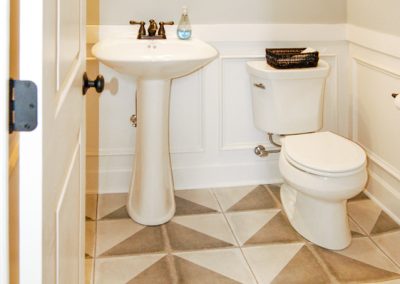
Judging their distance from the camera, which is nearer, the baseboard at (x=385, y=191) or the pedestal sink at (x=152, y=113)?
the pedestal sink at (x=152, y=113)

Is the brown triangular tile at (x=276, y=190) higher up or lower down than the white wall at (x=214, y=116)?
lower down

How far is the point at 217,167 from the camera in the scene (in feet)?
9.98

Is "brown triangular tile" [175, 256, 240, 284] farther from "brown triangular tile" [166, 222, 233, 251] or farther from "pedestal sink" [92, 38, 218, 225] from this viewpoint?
"pedestal sink" [92, 38, 218, 225]

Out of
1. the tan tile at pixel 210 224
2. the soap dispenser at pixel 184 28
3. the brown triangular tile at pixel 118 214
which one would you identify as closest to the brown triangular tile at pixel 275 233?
the tan tile at pixel 210 224

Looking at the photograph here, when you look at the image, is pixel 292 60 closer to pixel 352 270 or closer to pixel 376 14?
pixel 376 14

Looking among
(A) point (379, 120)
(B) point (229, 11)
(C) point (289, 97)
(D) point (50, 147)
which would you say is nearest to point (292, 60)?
(C) point (289, 97)

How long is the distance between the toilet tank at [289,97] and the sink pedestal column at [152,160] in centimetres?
57

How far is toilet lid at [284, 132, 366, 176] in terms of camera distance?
2189 millimetres

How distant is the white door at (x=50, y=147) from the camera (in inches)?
28.1

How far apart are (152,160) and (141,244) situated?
43cm

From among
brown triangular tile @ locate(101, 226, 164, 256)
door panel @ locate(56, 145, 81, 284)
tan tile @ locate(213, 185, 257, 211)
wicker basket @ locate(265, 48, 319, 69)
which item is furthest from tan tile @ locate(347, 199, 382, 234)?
door panel @ locate(56, 145, 81, 284)

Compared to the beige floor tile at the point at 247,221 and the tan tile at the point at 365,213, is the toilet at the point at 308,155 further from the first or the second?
the tan tile at the point at 365,213

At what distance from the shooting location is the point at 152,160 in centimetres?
249

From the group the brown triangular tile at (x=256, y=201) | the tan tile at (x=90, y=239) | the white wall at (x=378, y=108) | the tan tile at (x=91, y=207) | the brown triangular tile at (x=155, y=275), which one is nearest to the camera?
the brown triangular tile at (x=155, y=275)
